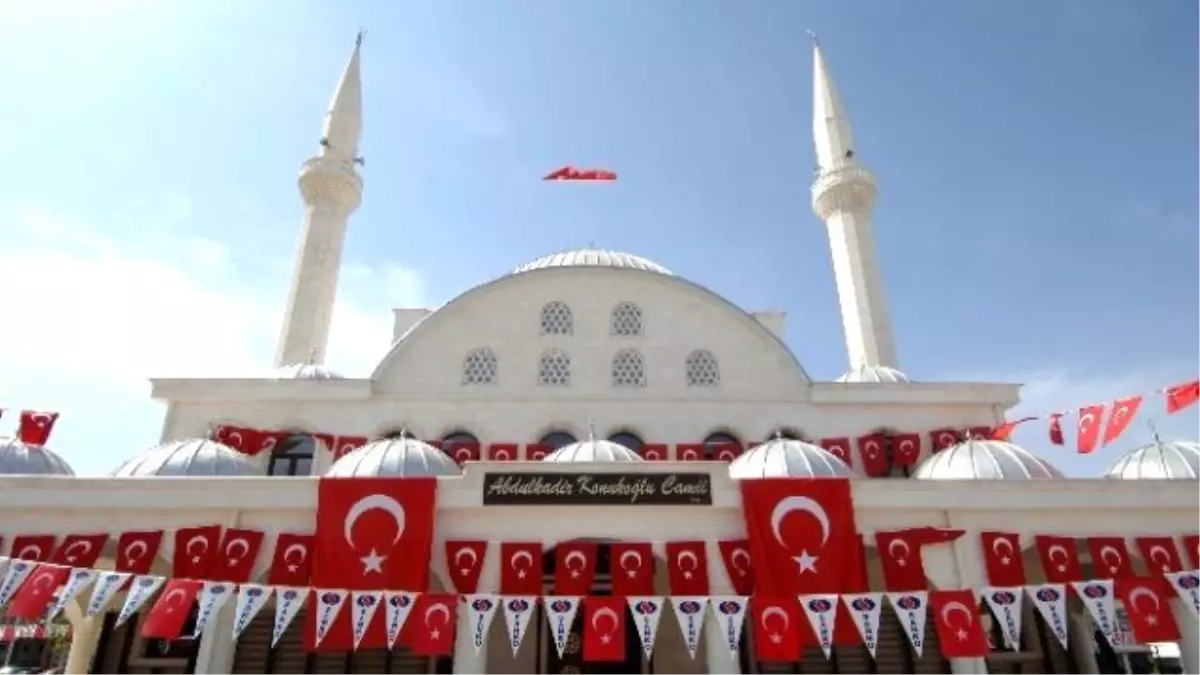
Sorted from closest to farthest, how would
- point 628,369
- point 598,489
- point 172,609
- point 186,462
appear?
point 172,609 < point 598,489 < point 186,462 < point 628,369

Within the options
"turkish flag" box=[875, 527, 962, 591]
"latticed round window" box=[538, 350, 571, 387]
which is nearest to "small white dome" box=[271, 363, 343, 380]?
"latticed round window" box=[538, 350, 571, 387]

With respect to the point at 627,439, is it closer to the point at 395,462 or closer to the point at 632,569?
the point at 395,462

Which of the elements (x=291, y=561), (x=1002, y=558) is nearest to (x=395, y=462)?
(x=291, y=561)

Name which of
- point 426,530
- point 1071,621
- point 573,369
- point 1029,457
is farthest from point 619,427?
point 1071,621

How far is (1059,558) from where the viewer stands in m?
13.1

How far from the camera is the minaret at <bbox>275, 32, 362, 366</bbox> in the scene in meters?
24.7

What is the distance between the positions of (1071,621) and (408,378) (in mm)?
16189

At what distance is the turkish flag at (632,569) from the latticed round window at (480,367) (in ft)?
25.9

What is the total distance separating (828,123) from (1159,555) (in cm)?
2148

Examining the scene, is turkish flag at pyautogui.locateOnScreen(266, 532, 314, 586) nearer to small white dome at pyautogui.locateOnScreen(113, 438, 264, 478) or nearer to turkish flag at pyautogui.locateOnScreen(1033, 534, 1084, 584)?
small white dome at pyautogui.locateOnScreen(113, 438, 264, 478)

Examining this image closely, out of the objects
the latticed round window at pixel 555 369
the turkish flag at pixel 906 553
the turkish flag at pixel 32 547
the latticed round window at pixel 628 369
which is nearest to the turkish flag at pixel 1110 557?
the turkish flag at pixel 906 553

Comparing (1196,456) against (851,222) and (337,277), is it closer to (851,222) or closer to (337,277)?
(851,222)

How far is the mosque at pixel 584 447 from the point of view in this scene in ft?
43.7

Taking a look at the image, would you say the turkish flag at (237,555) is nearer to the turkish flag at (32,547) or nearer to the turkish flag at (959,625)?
the turkish flag at (32,547)
